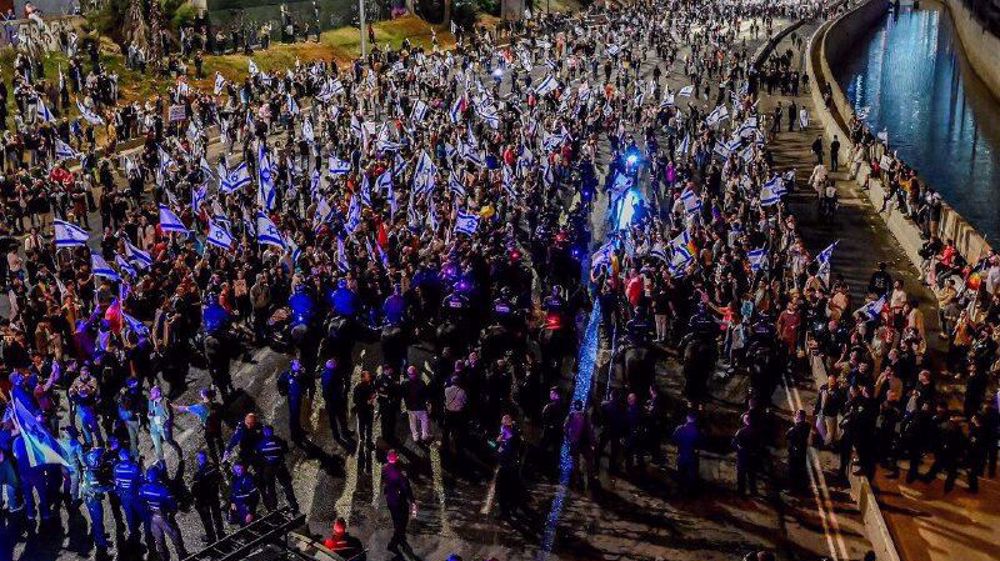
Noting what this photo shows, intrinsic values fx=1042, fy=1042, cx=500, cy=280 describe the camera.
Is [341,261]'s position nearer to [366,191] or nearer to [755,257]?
[366,191]

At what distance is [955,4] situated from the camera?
100 metres

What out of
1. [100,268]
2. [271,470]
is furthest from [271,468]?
[100,268]

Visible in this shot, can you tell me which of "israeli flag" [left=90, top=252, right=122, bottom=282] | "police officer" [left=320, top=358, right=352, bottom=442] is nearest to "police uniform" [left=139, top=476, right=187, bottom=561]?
"police officer" [left=320, top=358, right=352, bottom=442]

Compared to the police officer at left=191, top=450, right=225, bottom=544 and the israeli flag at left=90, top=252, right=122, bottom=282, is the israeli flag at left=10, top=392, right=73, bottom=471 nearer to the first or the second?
the police officer at left=191, top=450, right=225, bottom=544

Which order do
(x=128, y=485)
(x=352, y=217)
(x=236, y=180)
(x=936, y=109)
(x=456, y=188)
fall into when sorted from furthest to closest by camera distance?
(x=936, y=109), (x=456, y=188), (x=236, y=180), (x=352, y=217), (x=128, y=485)

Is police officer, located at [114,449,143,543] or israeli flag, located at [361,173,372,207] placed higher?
israeli flag, located at [361,173,372,207]

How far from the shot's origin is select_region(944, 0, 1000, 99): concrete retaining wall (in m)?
71.9

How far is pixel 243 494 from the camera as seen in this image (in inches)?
520

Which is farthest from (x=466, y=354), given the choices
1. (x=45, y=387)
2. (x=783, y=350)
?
(x=45, y=387)

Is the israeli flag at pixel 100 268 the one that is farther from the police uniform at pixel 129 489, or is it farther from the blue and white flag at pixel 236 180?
the police uniform at pixel 129 489

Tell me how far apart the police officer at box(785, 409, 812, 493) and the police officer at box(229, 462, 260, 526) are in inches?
289

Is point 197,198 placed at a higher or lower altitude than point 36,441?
higher

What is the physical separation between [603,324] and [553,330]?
361 centimetres

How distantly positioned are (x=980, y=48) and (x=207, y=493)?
8002 centimetres
